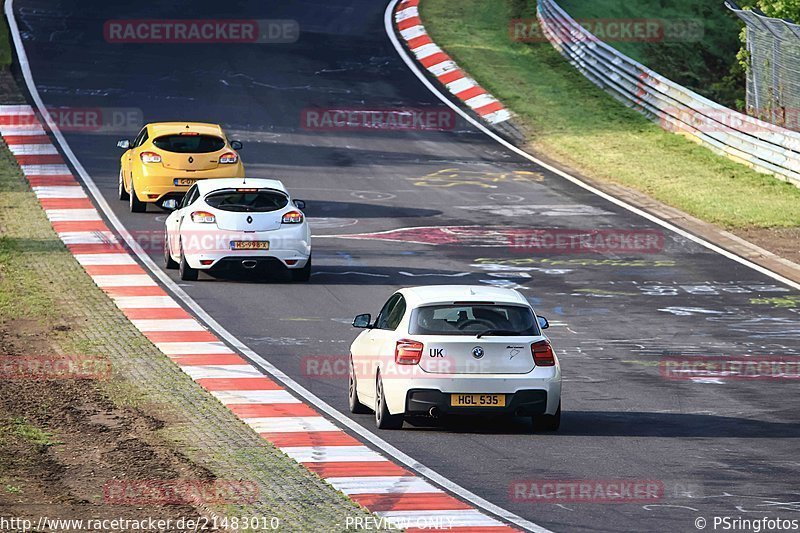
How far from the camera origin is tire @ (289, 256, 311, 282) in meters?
24.2

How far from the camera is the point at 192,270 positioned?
24.1 metres

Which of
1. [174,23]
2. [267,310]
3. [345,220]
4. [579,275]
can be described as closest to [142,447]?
[267,310]

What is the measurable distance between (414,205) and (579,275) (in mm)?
6457

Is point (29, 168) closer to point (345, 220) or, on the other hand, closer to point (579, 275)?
point (345, 220)

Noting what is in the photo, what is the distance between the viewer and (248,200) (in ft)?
79.9

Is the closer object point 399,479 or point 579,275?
point 399,479

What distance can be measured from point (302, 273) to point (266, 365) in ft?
18.6

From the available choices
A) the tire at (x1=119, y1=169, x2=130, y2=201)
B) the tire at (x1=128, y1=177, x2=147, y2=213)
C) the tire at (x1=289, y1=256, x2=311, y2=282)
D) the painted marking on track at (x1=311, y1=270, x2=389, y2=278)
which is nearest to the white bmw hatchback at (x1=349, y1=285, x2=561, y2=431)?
the tire at (x1=289, y1=256, x2=311, y2=282)

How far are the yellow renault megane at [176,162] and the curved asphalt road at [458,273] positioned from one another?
624 millimetres

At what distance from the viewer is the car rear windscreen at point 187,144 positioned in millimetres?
29094

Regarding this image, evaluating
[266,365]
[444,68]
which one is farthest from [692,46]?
[266,365]

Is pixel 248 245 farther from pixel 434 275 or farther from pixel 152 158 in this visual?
pixel 152 158

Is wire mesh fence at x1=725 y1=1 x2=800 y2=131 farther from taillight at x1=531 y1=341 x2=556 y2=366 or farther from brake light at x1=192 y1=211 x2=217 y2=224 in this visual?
taillight at x1=531 y1=341 x2=556 y2=366

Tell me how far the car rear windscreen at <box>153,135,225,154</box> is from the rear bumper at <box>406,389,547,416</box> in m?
14.8
